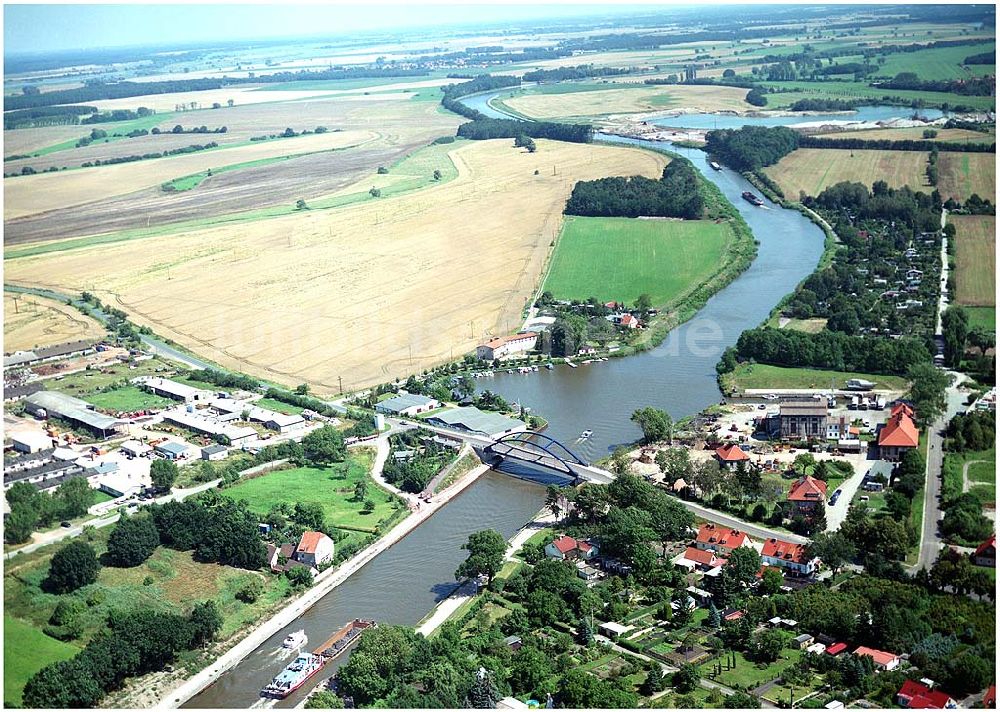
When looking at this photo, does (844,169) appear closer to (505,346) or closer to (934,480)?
(505,346)

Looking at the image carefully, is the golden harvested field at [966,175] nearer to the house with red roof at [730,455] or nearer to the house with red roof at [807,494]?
the house with red roof at [730,455]

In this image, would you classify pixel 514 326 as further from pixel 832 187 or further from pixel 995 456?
pixel 832 187

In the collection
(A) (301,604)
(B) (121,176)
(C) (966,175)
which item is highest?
(B) (121,176)

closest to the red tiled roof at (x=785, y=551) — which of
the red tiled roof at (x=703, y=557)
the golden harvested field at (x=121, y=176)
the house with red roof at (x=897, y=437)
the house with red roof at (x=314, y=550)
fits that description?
the red tiled roof at (x=703, y=557)

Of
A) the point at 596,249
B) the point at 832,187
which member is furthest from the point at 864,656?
the point at 832,187

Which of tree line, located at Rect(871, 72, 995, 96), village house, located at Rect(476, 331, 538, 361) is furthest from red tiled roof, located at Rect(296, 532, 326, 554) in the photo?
tree line, located at Rect(871, 72, 995, 96)

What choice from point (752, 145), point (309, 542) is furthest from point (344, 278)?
point (752, 145)
